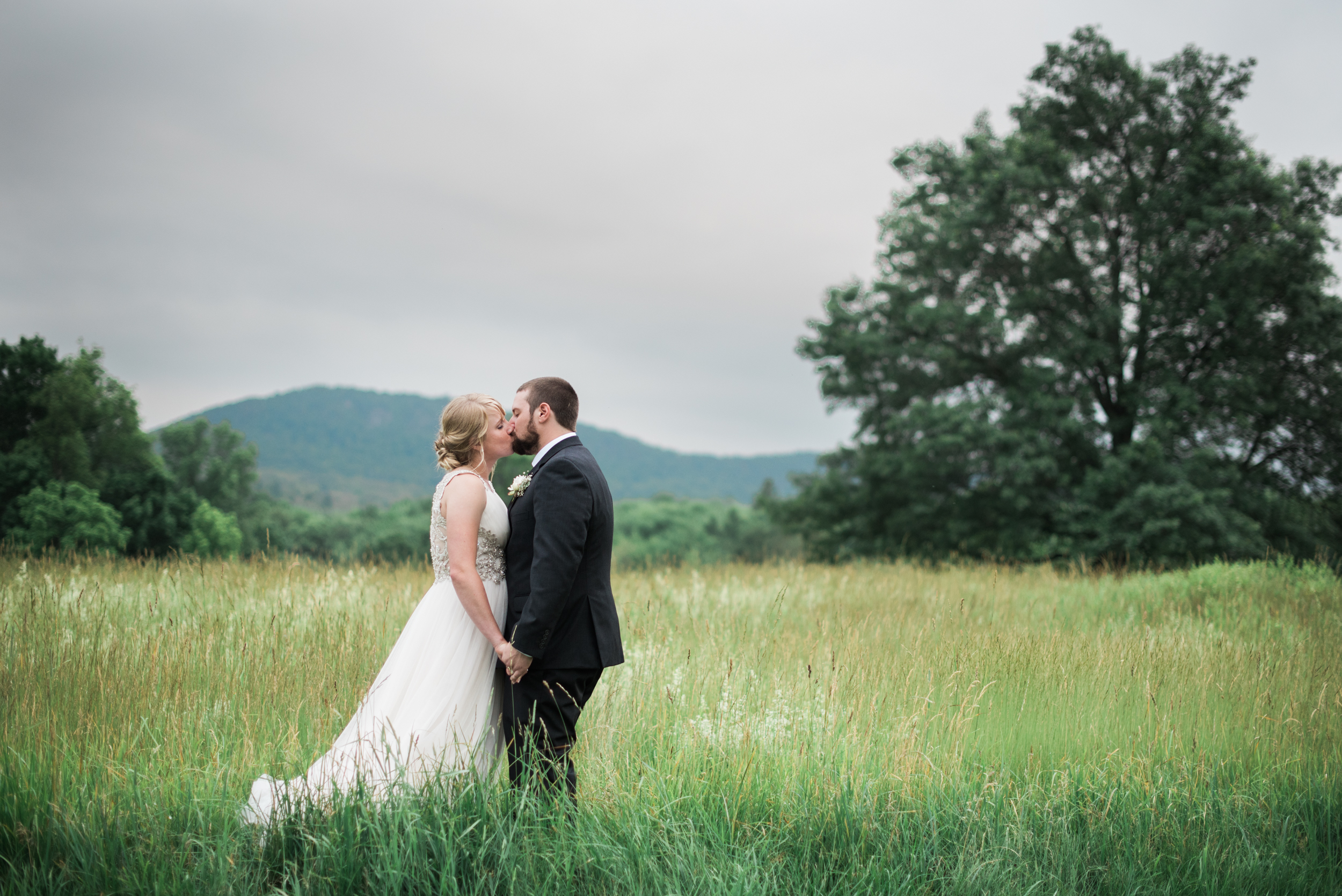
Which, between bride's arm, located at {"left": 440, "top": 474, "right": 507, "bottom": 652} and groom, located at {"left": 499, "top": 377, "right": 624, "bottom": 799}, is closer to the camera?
groom, located at {"left": 499, "top": 377, "right": 624, "bottom": 799}

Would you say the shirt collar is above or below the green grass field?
above

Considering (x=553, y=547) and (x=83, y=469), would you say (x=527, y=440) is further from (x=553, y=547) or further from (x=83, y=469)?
(x=83, y=469)

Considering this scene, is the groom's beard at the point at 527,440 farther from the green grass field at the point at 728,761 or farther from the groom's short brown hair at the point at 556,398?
the green grass field at the point at 728,761

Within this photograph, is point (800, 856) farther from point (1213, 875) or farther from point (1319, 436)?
point (1319, 436)

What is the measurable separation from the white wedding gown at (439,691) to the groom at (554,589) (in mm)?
108

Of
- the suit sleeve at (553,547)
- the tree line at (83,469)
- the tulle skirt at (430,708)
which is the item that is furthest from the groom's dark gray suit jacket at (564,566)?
the tree line at (83,469)

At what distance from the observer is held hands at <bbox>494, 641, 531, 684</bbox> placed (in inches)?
130

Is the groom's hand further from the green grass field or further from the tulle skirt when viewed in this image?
the green grass field

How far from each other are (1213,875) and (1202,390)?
1903 cm

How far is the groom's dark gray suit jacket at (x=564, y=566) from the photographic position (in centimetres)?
322

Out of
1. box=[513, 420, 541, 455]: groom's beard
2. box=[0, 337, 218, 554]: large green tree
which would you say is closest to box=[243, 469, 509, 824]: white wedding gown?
box=[513, 420, 541, 455]: groom's beard

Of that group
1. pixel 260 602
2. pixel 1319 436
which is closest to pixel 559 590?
pixel 260 602

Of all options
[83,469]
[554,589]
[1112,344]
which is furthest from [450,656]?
[83,469]

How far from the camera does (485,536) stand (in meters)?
3.58
